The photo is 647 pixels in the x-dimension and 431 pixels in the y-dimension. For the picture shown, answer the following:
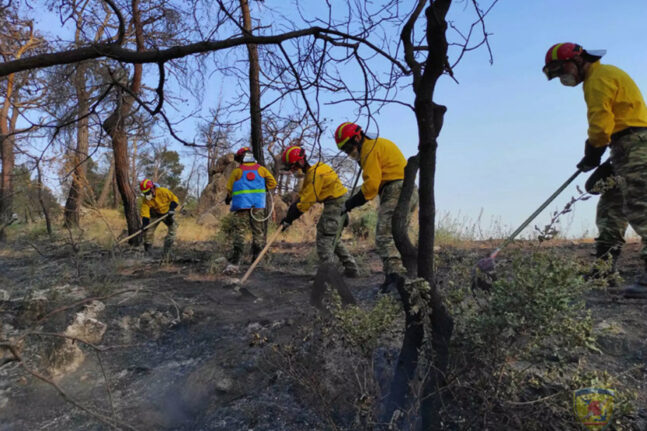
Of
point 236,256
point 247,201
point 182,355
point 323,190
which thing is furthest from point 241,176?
point 182,355

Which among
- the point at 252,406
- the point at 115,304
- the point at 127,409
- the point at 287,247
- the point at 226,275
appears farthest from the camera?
the point at 287,247

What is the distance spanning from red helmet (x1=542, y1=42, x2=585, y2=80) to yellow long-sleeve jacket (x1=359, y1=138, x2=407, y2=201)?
1569 millimetres

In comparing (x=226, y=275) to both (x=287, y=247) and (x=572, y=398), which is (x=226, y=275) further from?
Result: (x=572, y=398)

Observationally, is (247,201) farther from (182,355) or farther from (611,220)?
(611,220)

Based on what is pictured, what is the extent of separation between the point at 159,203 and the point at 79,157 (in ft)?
5.23

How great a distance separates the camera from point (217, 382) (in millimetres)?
2771

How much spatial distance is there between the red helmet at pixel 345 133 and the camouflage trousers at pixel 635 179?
2370 mm

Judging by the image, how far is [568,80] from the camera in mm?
3791

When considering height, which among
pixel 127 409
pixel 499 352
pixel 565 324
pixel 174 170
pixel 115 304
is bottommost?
pixel 127 409

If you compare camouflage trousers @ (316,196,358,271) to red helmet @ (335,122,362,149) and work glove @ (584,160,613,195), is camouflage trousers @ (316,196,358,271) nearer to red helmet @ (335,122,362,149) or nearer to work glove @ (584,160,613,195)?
red helmet @ (335,122,362,149)

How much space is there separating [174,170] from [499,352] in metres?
34.1

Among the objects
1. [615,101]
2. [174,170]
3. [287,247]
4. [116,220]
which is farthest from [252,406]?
[174,170]

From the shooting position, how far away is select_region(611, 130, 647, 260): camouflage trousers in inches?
135

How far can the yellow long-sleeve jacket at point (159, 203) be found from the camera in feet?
27.1
